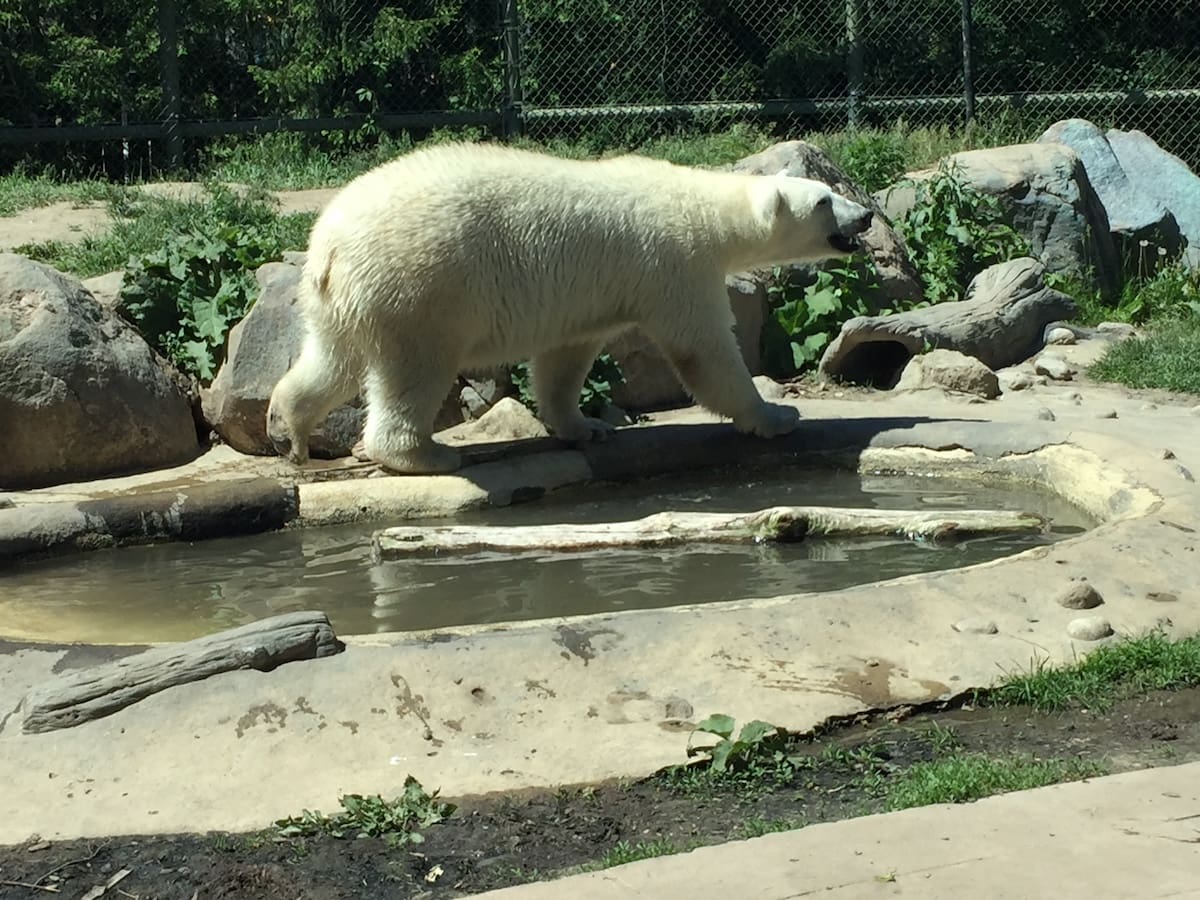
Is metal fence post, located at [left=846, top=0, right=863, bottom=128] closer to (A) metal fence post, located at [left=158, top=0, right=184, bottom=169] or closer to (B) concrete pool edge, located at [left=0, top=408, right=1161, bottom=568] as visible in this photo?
(A) metal fence post, located at [left=158, top=0, right=184, bottom=169]

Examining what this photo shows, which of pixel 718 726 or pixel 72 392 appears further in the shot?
pixel 72 392

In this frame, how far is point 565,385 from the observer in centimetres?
776

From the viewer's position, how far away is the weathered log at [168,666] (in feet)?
12.7

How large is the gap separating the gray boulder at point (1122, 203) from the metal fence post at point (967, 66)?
3.21 feet

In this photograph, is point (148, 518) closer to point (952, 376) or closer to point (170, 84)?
point (952, 376)

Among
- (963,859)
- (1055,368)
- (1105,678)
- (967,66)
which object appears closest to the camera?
(963,859)

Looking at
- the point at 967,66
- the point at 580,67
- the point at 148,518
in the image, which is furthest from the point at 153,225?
the point at 967,66

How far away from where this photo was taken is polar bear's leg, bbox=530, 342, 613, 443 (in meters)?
7.71

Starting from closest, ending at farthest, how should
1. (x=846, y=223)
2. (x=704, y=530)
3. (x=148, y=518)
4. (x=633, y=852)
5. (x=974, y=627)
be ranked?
(x=633, y=852) → (x=974, y=627) → (x=704, y=530) → (x=148, y=518) → (x=846, y=223)

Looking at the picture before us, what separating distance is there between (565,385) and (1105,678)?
157 inches

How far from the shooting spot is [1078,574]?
4777 mm

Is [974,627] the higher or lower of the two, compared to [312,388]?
lower

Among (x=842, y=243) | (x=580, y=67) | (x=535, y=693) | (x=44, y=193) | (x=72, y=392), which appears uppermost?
(x=580, y=67)

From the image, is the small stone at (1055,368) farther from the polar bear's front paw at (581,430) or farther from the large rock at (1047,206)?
the polar bear's front paw at (581,430)
